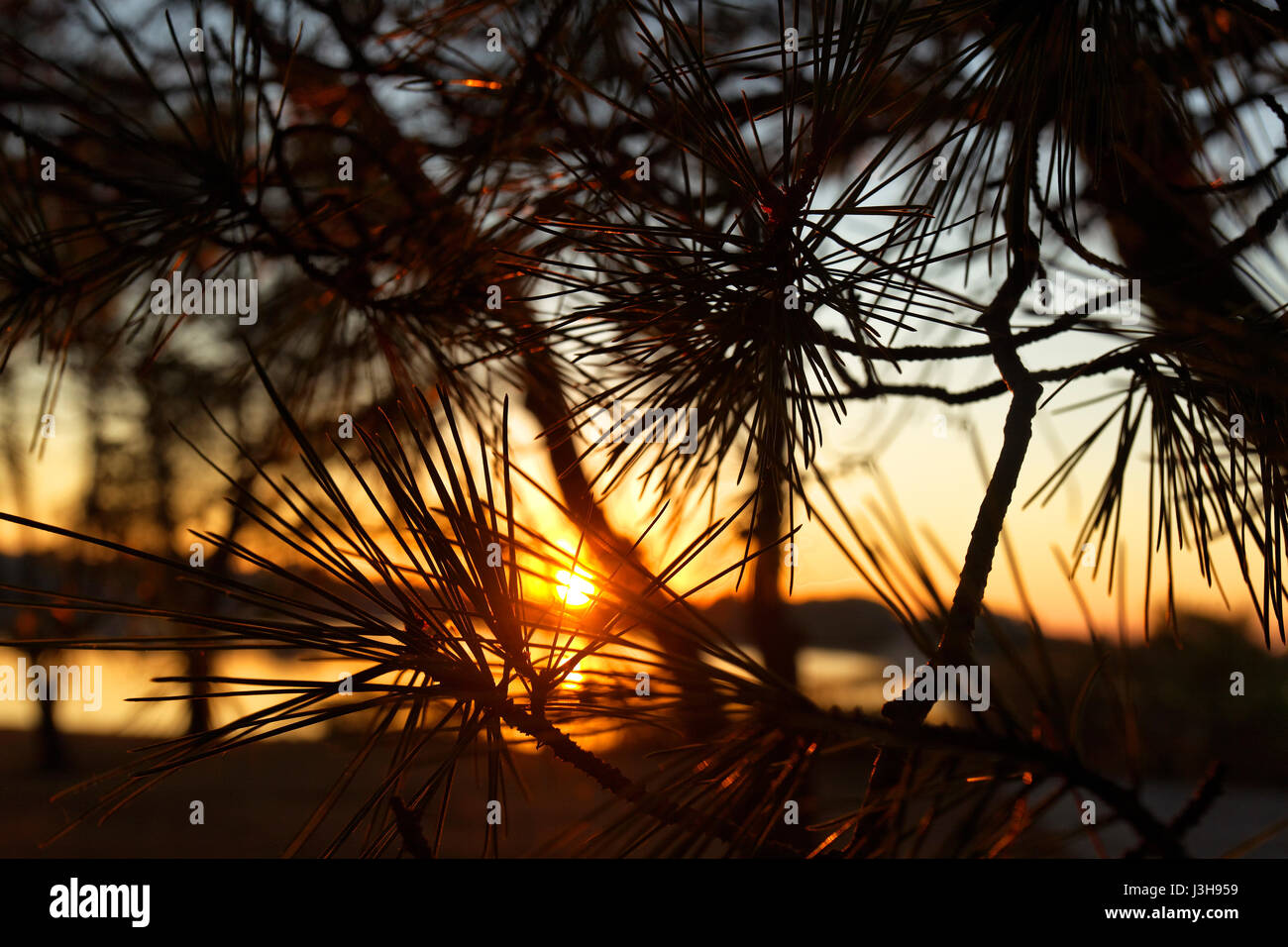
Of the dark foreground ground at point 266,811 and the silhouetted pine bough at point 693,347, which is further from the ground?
the silhouetted pine bough at point 693,347

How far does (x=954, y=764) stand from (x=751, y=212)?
10.2 inches

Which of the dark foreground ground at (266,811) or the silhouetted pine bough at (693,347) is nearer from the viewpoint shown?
the silhouetted pine bough at (693,347)

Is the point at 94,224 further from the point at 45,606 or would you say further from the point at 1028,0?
the point at 1028,0

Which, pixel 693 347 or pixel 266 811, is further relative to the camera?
pixel 266 811

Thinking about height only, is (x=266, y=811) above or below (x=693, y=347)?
below

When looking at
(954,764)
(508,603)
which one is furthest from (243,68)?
(954,764)

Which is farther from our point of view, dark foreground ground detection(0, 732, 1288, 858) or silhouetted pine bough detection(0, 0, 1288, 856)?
dark foreground ground detection(0, 732, 1288, 858)

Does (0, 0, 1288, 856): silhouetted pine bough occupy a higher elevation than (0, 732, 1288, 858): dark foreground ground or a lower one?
higher

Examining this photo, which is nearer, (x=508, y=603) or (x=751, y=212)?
(x=508, y=603)

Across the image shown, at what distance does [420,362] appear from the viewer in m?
0.59

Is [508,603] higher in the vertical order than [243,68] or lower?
lower
